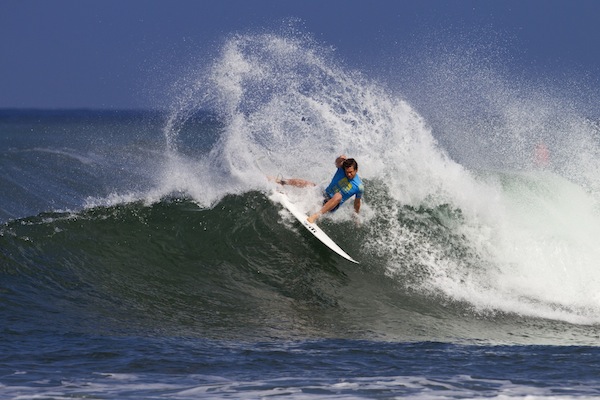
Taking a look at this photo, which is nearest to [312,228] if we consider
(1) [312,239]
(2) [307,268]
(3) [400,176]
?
(1) [312,239]

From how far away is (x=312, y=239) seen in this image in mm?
11836

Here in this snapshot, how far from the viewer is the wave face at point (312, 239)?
31.2 feet

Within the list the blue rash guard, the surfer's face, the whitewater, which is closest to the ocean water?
the whitewater

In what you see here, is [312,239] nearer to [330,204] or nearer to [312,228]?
[312,228]

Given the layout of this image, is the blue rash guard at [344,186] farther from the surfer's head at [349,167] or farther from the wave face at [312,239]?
the wave face at [312,239]

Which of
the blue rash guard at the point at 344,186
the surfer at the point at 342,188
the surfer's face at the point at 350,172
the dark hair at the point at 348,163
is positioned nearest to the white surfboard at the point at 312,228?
the surfer at the point at 342,188

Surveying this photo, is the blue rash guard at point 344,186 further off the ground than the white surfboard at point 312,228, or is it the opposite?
the blue rash guard at point 344,186

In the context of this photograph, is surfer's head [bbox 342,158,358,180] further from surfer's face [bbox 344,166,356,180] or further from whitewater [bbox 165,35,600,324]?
whitewater [bbox 165,35,600,324]

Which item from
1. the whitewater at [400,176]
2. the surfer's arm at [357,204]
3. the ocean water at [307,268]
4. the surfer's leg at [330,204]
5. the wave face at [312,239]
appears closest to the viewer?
the ocean water at [307,268]

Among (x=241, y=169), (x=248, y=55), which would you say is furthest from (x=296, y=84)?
(x=241, y=169)

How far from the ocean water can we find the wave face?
Answer: 35 millimetres

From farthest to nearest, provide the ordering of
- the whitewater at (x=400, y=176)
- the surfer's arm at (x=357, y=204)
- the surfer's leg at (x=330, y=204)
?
the surfer's arm at (x=357, y=204) < the surfer's leg at (x=330, y=204) < the whitewater at (x=400, y=176)

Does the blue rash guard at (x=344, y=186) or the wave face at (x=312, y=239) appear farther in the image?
the blue rash guard at (x=344, y=186)

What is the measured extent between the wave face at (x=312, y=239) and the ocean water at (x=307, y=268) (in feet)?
0.11
